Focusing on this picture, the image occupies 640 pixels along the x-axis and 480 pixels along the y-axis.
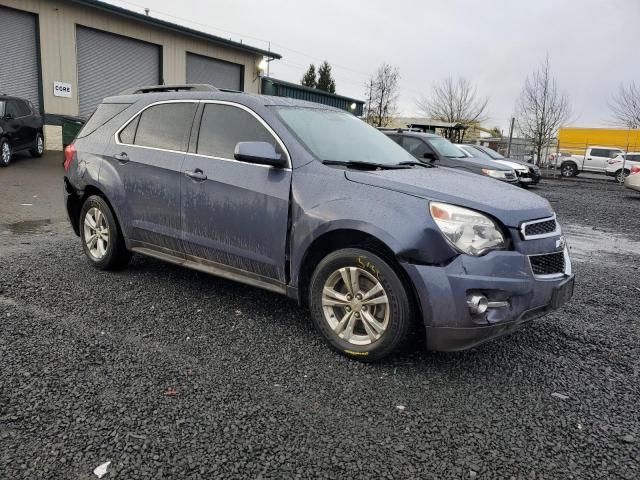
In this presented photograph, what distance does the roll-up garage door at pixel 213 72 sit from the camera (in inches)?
931

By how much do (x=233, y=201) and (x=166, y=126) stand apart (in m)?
1.22

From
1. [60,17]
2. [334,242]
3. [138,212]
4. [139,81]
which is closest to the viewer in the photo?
[334,242]

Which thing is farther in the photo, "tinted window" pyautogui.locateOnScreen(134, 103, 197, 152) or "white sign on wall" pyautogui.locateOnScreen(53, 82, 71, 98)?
"white sign on wall" pyautogui.locateOnScreen(53, 82, 71, 98)

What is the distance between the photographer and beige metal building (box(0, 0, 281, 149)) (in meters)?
17.7

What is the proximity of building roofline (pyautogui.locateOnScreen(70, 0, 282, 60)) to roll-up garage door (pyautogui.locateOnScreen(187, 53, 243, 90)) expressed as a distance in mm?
901

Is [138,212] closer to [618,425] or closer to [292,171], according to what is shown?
[292,171]

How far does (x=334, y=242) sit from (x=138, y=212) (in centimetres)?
208

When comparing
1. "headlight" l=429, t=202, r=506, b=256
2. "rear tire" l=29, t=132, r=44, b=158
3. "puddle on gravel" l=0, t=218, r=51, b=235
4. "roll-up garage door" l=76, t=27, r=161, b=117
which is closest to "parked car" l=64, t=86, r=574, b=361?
"headlight" l=429, t=202, r=506, b=256

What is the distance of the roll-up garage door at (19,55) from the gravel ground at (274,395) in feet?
52.4

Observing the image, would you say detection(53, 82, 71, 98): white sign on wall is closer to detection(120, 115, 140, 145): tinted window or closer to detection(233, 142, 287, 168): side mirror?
detection(120, 115, 140, 145): tinted window

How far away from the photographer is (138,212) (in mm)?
4723

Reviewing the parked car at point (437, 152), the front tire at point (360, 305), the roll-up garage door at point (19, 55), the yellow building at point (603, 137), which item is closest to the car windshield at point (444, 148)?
the parked car at point (437, 152)

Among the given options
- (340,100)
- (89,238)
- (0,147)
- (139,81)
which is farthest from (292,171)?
(340,100)

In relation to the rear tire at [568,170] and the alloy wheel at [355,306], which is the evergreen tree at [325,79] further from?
the alloy wheel at [355,306]
